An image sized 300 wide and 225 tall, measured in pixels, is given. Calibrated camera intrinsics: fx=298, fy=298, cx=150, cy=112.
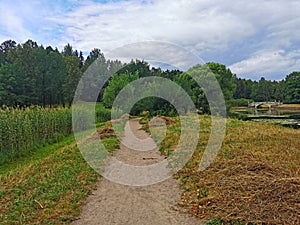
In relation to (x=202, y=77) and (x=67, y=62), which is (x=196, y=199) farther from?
(x=67, y=62)

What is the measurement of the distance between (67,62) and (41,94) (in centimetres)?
1004

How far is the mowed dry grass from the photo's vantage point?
4746mm

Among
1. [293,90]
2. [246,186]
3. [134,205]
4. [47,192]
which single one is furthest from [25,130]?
[293,90]

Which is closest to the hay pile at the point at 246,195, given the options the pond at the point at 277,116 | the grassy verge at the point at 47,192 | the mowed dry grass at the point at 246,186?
the mowed dry grass at the point at 246,186

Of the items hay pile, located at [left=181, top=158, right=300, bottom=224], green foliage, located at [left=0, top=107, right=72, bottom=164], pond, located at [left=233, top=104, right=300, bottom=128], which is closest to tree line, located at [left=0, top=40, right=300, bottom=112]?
pond, located at [left=233, top=104, right=300, bottom=128]

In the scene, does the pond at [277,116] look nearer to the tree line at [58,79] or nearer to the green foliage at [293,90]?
the tree line at [58,79]

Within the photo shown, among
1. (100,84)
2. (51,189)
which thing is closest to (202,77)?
(100,84)

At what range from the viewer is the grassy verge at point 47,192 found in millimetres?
5107

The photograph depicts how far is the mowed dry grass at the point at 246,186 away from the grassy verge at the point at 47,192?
2199mm

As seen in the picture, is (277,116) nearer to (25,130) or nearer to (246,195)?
(25,130)

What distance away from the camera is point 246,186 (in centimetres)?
583

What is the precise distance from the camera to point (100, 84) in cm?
3791

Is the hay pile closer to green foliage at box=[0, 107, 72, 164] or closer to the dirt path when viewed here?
the dirt path

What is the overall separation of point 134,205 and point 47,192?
2037 mm
